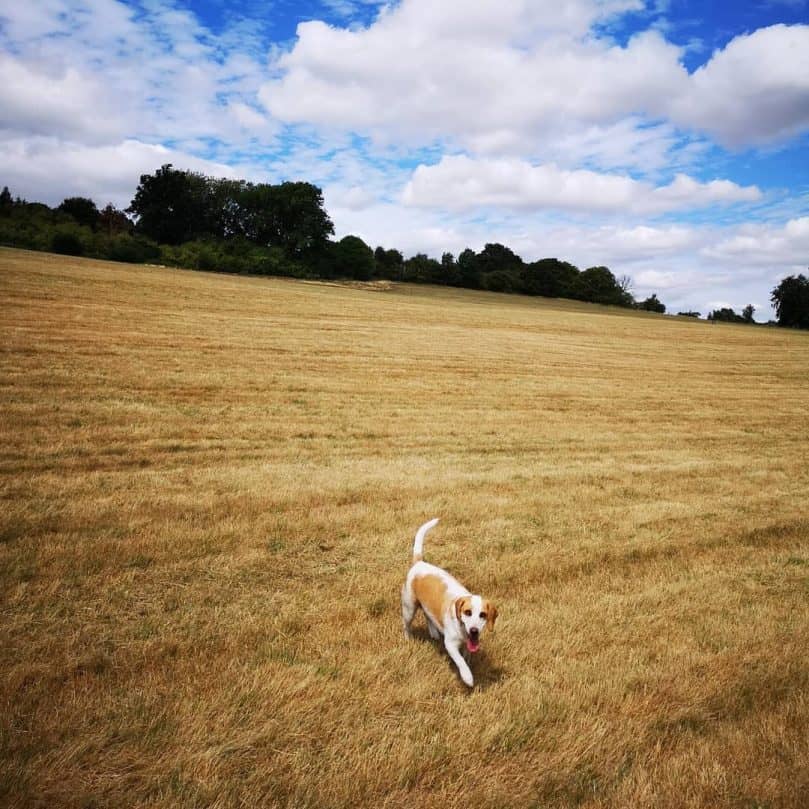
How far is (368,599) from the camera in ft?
18.6

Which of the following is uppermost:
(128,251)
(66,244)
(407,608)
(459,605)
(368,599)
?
(128,251)

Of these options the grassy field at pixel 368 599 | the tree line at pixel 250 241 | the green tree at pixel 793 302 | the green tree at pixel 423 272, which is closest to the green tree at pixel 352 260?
the tree line at pixel 250 241

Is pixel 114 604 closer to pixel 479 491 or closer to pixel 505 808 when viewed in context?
pixel 505 808

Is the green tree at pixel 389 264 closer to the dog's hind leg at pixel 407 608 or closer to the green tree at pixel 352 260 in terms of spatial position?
the green tree at pixel 352 260

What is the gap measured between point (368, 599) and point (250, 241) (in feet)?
271

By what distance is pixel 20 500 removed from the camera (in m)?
7.14

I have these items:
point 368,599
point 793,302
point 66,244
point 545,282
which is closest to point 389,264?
point 545,282

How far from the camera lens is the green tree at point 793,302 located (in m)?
97.8

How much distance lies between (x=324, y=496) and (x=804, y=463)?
504 inches

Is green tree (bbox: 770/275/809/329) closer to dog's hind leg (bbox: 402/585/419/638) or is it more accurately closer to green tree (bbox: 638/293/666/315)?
green tree (bbox: 638/293/666/315)

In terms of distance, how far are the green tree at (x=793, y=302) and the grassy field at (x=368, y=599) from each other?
106m

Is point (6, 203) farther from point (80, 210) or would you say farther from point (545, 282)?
point (545, 282)

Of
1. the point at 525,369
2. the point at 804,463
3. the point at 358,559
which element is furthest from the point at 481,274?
the point at 358,559

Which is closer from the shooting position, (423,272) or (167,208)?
(167,208)
